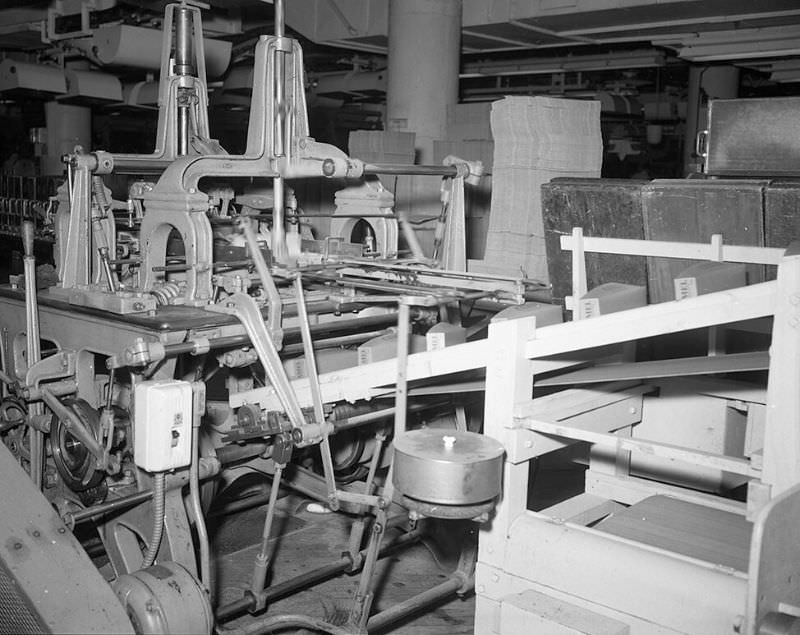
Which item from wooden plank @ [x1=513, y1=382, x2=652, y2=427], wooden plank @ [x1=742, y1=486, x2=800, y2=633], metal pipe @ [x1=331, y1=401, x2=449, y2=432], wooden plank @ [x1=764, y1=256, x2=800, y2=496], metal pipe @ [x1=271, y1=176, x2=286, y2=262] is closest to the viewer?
wooden plank @ [x1=742, y1=486, x2=800, y2=633]

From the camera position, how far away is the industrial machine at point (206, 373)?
115 inches

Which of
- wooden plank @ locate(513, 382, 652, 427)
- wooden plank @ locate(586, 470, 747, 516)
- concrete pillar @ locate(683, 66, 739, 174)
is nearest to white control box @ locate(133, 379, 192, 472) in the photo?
wooden plank @ locate(513, 382, 652, 427)

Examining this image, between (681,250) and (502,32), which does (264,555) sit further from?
(502,32)

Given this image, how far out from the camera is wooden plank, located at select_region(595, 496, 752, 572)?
2.75 meters

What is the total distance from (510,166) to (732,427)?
157cm

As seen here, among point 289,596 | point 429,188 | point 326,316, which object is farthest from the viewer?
point 429,188

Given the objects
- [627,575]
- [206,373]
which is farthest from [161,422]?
[627,575]

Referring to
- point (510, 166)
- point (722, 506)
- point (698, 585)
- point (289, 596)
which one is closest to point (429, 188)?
point (510, 166)

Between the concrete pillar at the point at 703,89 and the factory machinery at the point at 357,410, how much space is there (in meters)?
6.74

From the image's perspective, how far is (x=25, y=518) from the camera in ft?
9.86

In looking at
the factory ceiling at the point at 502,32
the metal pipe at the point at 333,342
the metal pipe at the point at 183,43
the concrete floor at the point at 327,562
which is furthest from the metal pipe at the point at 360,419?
the factory ceiling at the point at 502,32

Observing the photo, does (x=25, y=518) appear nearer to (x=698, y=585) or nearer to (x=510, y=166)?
(x=698, y=585)

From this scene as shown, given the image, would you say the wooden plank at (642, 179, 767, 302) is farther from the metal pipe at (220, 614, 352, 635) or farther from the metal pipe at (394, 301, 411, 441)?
the metal pipe at (220, 614, 352, 635)

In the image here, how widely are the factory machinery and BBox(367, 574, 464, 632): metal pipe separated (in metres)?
0.02
